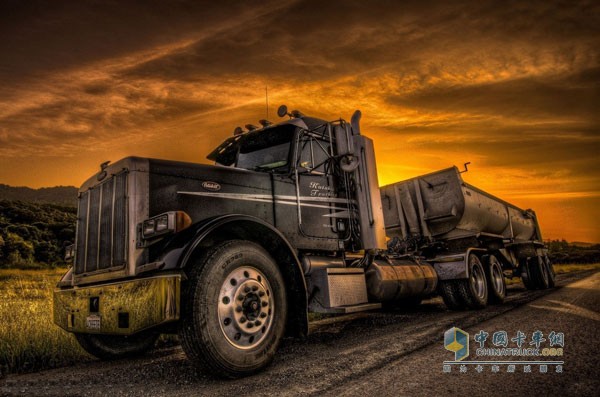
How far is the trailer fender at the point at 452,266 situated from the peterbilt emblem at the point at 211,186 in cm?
555

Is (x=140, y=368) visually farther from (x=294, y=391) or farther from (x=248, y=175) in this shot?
(x=248, y=175)

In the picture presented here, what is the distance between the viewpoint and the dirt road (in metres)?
2.86

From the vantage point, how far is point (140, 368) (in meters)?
4.08

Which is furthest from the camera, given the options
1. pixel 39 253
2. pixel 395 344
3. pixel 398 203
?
pixel 39 253

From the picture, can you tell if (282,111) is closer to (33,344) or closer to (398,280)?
(398,280)

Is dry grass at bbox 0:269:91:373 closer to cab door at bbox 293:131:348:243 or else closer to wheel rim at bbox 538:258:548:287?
cab door at bbox 293:131:348:243

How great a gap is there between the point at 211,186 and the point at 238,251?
0.95m

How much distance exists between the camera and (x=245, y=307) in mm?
3586

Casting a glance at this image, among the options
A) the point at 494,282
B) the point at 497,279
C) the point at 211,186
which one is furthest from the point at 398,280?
the point at 497,279

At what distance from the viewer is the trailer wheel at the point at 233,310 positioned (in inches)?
127

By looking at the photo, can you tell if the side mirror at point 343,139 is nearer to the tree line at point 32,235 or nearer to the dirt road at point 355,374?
the dirt road at point 355,374

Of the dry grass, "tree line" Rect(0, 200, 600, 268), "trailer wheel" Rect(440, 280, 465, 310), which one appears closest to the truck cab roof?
the dry grass

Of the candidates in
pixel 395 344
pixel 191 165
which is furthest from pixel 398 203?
pixel 191 165

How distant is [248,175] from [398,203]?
536cm
